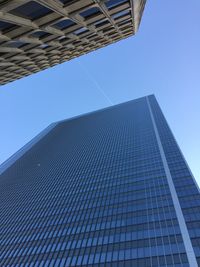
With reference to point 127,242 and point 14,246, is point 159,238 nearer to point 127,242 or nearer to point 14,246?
point 127,242

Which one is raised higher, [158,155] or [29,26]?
[29,26]

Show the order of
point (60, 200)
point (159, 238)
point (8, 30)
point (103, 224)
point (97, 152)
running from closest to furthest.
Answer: point (8, 30)
point (159, 238)
point (103, 224)
point (60, 200)
point (97, 152)

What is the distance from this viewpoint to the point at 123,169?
114m

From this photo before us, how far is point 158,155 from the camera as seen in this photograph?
113812 mm

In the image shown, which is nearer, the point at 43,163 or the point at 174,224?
the point at 174,224

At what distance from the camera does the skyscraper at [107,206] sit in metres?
67.3

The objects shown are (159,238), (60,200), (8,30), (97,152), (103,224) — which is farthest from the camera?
(97,152)

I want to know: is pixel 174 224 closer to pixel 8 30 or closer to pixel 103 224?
pixel 103 224

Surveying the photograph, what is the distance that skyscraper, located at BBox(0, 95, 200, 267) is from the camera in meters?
67.3

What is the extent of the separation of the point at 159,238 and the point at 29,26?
201 ft

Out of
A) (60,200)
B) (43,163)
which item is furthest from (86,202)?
(43,163)

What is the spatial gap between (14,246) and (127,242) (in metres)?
36.2

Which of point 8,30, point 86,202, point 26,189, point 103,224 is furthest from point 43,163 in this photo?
point 8,30

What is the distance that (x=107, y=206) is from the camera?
8925 cm
